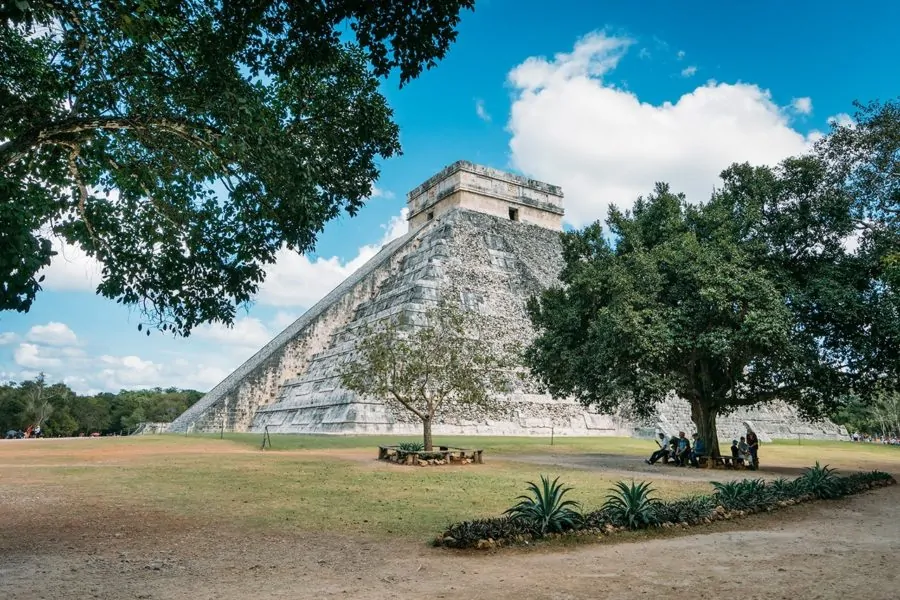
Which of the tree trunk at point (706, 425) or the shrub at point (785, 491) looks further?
the tree trunk at point (706, 425)

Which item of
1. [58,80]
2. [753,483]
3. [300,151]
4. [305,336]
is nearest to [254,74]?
[300,151]

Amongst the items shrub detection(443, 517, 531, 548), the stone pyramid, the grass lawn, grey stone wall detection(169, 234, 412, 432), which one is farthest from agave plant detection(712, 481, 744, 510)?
grey stone wall detection(169, 234, 412, 432)

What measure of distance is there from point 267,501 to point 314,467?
12.7 ft

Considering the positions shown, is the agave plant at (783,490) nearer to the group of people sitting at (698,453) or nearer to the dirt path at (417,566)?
the dirt path at (417,566)

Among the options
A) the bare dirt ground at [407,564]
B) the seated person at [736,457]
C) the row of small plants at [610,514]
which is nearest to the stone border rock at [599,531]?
the row of small plants at [610,514]

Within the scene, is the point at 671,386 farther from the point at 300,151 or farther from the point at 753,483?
the point at 300,151

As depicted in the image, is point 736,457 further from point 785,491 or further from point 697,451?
point 785,491

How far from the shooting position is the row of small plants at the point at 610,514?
541 cm

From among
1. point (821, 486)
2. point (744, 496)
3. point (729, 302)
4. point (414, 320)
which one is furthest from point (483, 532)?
point (414, 320)

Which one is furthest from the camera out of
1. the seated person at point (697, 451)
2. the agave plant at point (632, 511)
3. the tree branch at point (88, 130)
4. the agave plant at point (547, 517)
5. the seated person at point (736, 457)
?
the seated person at point (697, 451)

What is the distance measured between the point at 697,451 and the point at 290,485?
8.95 meters

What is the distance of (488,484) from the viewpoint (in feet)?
31.3

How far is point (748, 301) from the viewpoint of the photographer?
11664 mm

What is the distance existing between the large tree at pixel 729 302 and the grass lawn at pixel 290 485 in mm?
2583
